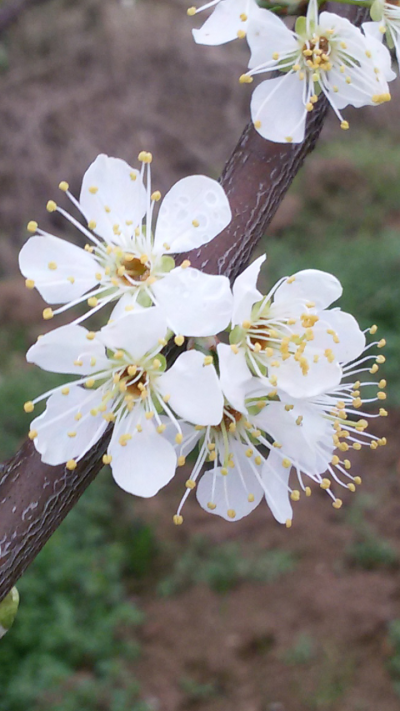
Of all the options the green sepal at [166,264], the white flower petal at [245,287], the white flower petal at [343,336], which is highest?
the green sepal at [166,264]

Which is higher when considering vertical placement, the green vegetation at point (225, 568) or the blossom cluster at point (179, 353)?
the blossom cluster at point (179, 353)

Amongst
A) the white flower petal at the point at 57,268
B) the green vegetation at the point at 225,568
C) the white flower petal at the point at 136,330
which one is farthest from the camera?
the green vegetation at the point at 225,568

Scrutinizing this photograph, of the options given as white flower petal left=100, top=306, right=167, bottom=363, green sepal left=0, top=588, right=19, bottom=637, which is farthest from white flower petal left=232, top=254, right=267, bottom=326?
green sepal left=0, top=588, right=19, bottom=637

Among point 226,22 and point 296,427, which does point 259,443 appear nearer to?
point 296,427

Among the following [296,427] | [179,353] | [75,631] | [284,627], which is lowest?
[284,627]

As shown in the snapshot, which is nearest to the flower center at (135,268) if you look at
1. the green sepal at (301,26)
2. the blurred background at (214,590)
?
the green sepal at (301,26)

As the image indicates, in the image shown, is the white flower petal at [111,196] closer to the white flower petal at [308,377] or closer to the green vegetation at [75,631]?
the white flower petal at [308,377]

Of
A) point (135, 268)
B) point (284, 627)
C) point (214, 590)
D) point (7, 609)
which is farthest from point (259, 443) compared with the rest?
point (214, 590)

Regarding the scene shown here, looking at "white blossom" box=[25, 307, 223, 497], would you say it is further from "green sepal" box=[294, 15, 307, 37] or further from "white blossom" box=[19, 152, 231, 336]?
"green sepal" box=[294, 15, 307, 37]
